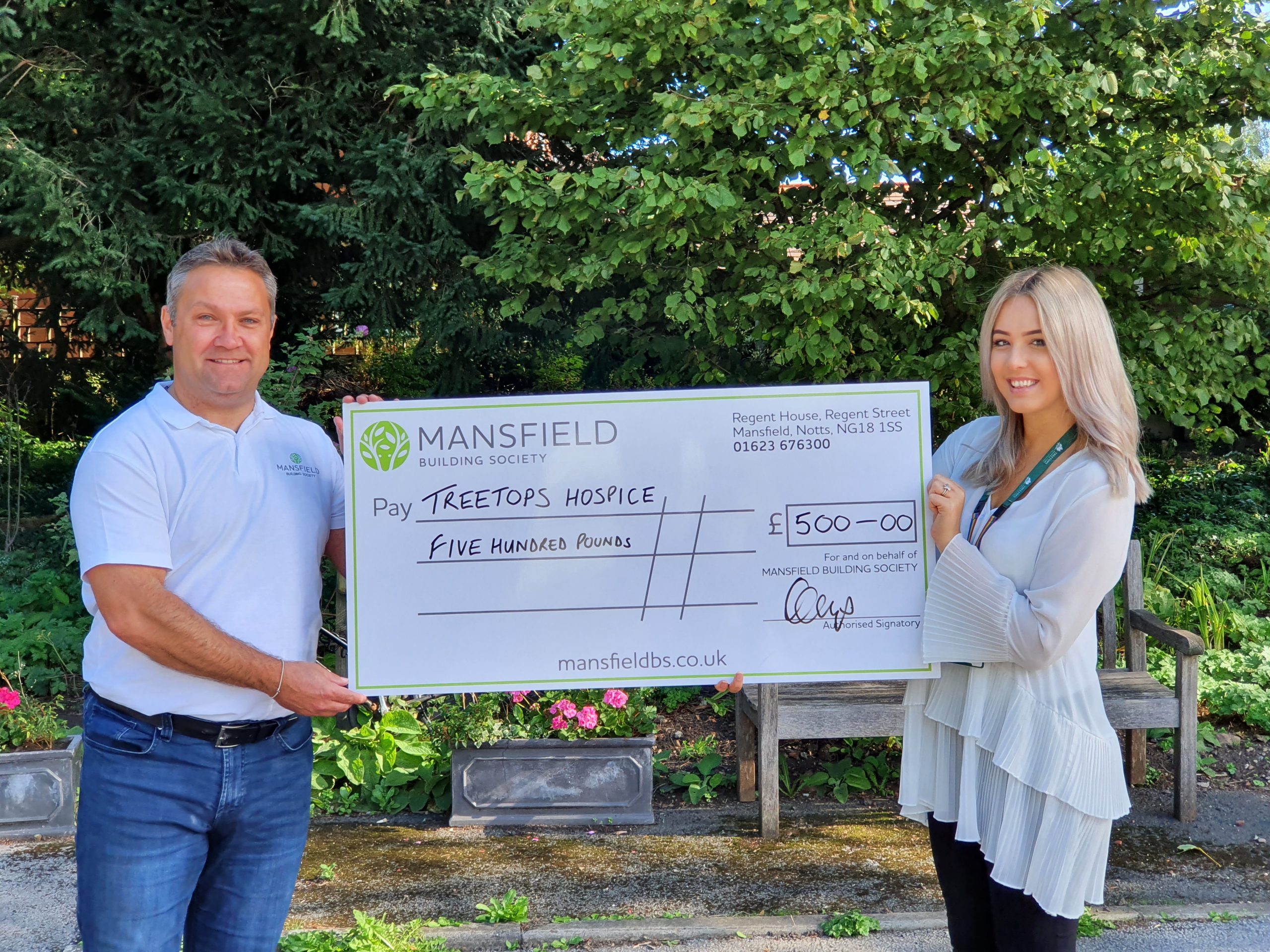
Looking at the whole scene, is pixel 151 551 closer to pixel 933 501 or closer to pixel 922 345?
pixel 933 501

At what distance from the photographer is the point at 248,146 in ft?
22.5

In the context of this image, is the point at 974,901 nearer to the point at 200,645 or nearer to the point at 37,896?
the point at 200,645

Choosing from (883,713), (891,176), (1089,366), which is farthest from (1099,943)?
(891,176)

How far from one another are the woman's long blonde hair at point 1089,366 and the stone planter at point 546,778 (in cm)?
289

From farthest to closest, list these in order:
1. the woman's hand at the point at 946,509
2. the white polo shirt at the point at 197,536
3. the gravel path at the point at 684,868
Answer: the gravel path at the point at 684,868 → the woman's hand at the point at 946,509 → the white polo shirt at the point at 197,536

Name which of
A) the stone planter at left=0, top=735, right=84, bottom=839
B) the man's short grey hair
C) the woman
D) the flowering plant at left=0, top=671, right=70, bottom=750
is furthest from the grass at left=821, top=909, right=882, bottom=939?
the flowering plant at left=0, top=671, right=70, bottom=750

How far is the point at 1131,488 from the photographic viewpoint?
2248 millimetres

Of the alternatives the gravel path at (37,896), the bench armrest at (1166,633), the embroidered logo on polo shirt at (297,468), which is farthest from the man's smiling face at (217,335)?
the bench armrest at (1166,633)

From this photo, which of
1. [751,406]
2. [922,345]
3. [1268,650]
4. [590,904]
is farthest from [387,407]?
[1268,650]

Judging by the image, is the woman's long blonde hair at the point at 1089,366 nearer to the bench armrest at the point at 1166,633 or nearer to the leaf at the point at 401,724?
the bench armrest at the point at 1166,633

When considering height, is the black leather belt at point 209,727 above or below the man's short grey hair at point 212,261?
below

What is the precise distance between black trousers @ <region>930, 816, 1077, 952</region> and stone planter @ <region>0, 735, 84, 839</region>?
373cm

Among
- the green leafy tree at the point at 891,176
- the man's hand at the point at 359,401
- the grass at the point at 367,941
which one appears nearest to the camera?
the man's hand at the point at 359,401

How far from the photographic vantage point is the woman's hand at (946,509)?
2.52 meters
